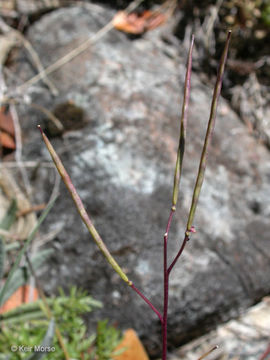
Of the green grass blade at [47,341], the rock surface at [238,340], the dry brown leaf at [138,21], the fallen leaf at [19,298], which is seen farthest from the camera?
the dry brown leaf at [138,21]

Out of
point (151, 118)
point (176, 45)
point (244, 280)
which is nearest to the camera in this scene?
point (244, 280)

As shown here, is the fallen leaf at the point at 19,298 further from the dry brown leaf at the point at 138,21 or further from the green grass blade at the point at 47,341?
the dry brown leaf at the point at 138,21

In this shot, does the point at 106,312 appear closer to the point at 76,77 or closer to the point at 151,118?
the point at 151,118

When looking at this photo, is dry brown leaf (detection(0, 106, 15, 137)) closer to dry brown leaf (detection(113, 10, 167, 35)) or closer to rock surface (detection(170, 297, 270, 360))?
dry brown leaf (detection(113, 10, 167, 35))

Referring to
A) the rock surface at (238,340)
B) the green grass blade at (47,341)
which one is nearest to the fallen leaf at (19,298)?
the green grass blade at (47,341)

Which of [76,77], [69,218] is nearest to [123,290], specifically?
[69,218]

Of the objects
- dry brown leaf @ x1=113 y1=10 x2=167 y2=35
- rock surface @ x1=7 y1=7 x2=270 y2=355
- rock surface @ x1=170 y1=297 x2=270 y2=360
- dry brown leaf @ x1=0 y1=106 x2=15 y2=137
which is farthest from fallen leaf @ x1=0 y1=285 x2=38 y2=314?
dry brown leaf @ x1=113 y1=10 x2=167 y2=35
